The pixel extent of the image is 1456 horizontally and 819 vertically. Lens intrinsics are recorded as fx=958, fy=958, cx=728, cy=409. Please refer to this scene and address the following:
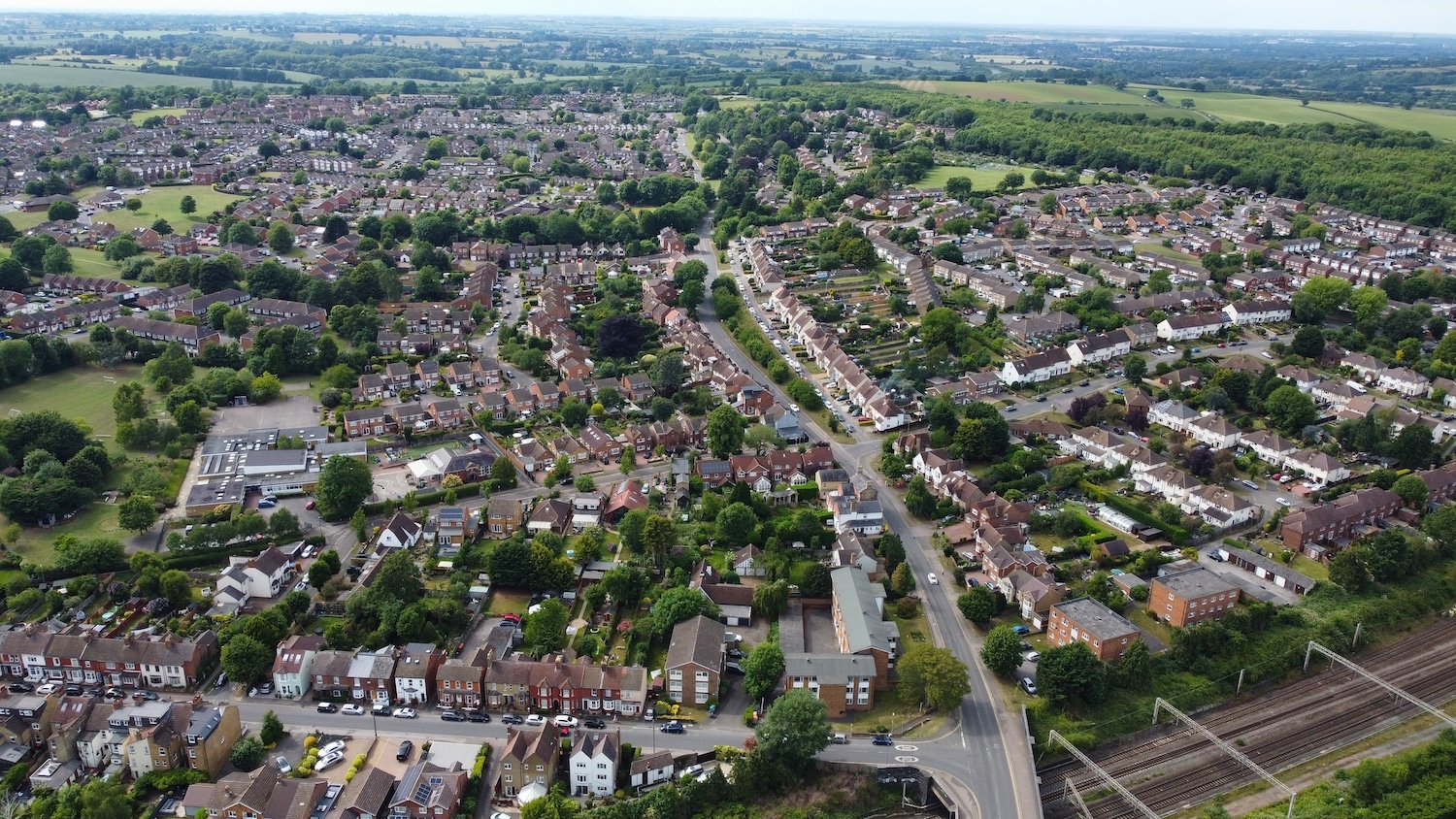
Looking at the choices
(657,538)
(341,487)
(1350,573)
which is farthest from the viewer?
(341,487)

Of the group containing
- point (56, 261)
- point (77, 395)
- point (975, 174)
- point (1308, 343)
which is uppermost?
point (975, 174)

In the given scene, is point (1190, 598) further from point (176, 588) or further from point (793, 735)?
point (176, 588)

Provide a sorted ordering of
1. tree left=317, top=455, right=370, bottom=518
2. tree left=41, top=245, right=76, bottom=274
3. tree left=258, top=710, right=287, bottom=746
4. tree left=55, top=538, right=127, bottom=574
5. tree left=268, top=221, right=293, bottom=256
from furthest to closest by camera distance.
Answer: tree left=268, top=221, right=293, bottom=256
tree left=41, top=245, right=76, bottom=274
tree left=317, top=455, right=370, bottom=518
tree left=55, top=538, right=127, bottom=574
tree left=258, top=710, right=287, bottom=746

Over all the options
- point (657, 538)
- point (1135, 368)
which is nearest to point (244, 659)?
point (657, 538)

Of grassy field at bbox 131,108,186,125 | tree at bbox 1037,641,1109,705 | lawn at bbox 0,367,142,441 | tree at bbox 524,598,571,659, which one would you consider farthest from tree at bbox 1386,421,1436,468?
grassy field at bbox 131,108,186,125

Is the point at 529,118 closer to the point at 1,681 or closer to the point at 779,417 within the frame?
the point at 779,417

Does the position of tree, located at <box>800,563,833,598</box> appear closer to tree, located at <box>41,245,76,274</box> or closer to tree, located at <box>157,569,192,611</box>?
tree, located at <box>157,569,192,611</box>

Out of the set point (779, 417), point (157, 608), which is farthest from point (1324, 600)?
point (157, 608)

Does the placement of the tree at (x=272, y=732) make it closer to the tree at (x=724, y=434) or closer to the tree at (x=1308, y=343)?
the tree at (x=724, y=434)
